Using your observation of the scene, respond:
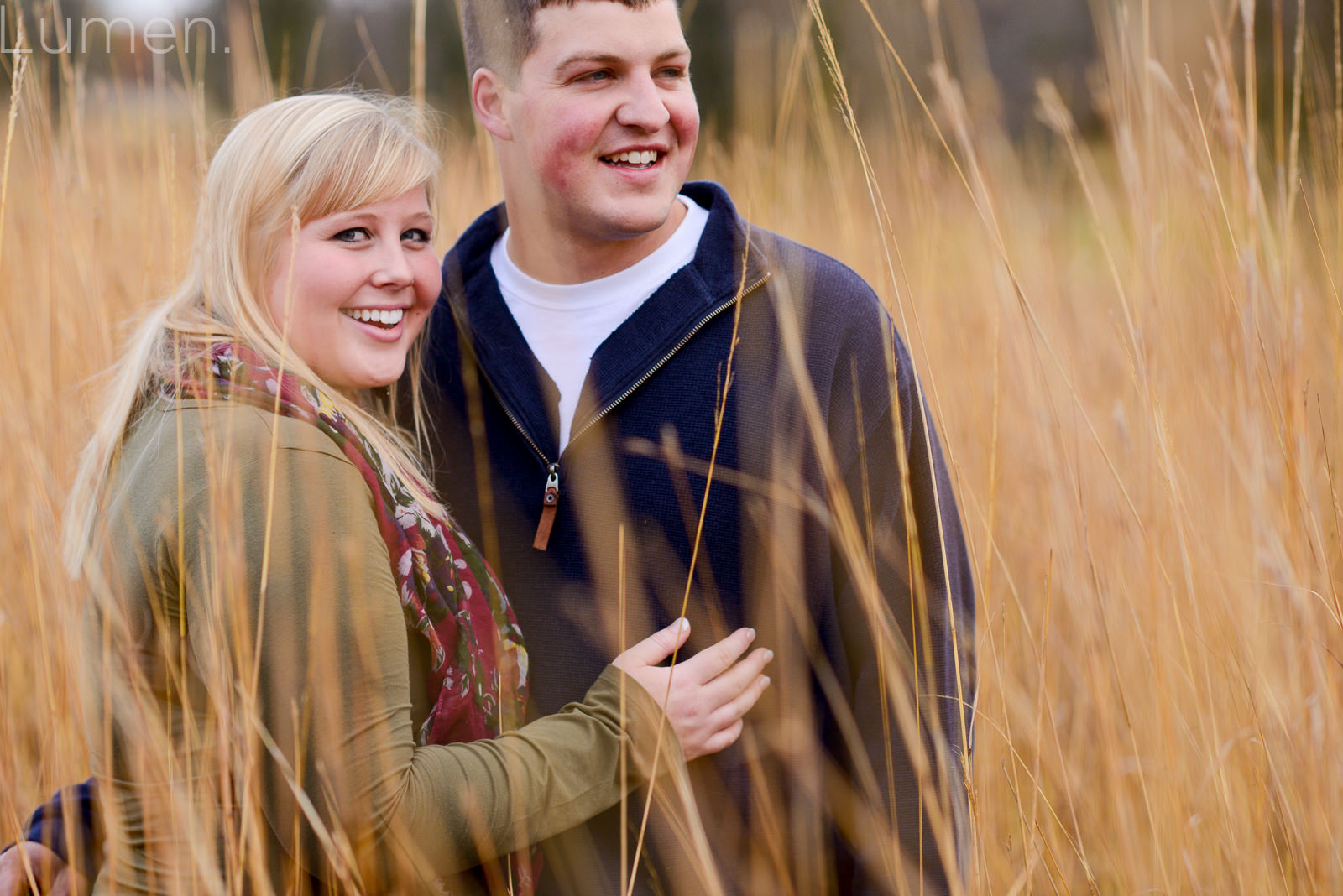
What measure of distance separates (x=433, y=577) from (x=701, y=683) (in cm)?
40

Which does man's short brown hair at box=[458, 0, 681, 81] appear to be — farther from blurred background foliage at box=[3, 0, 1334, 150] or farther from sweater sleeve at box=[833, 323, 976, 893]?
blurred background foliage at box=[3, 0, 1334, 150]

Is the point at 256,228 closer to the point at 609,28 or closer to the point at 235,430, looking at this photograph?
the point at 235,430

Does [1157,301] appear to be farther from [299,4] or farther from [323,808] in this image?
[299,4]

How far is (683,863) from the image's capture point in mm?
1490

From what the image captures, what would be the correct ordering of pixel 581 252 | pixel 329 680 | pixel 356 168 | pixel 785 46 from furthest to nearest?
pixel 785 46
pixel 581 252
pixel 356 168
pixel 329 680

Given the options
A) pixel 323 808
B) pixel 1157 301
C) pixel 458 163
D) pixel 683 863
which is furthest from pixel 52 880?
pixel 458 163

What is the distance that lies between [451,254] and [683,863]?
1104 millimetres

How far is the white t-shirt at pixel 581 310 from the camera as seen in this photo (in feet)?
5.20

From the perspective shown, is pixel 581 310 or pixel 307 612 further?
pixel 581 310

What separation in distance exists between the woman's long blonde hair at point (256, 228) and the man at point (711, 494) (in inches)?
10.1

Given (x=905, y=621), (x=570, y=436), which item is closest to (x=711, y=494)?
(x=570, y=436)

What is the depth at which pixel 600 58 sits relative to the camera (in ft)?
5.01

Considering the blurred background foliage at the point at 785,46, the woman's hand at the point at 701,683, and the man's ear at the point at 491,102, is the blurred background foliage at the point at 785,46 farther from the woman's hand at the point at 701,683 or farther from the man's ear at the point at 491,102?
the woman's hand at the point at 701,683

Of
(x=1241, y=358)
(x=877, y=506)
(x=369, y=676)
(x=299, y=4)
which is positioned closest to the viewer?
(x=369, y=676)
